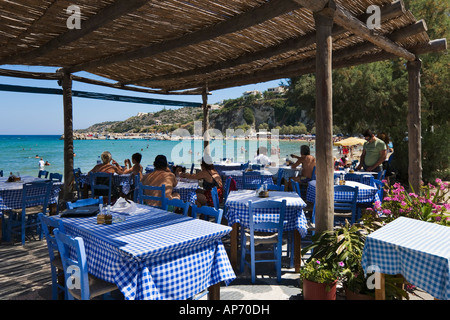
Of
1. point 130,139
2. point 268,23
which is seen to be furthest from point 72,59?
point 130,139

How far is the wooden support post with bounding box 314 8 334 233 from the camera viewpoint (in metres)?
3.48

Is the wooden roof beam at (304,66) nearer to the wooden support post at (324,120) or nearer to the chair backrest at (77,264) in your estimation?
the wooden support post at (324,120)

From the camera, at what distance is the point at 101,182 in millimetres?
6312

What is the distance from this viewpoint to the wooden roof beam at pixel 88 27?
349cm

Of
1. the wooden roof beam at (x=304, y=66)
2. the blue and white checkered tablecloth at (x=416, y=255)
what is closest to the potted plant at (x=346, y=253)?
the blue and white checkered tablecloth at (x=416, y=255)

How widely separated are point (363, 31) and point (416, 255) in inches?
128

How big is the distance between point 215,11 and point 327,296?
347 centimetres

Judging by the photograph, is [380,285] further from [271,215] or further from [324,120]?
[324,120]

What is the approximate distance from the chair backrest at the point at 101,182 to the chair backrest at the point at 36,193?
1.22 meters

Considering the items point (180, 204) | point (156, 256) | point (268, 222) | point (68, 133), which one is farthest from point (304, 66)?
point (68, 133)

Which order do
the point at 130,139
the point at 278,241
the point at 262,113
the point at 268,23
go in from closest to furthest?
the point at 278,241
the point at 268,23
the point at 262,113
the point at 130,139

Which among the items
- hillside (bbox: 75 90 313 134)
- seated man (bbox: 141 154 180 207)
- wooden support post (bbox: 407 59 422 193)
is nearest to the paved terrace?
seated man (bbox: 141 154 180 207)
